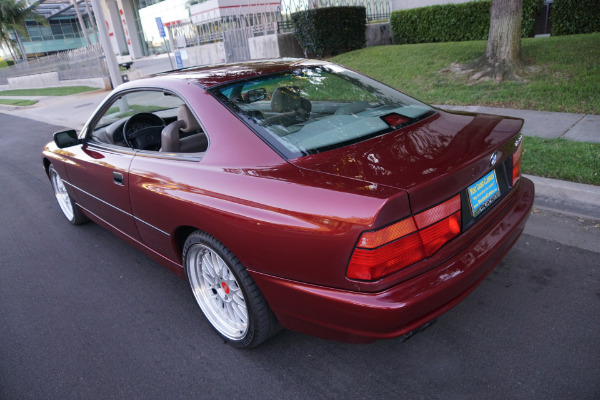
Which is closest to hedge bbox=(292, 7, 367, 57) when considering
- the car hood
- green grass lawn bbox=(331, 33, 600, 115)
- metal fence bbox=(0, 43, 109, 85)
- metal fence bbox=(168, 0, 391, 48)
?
metal fence bbox=(168, 0, 391, 48)

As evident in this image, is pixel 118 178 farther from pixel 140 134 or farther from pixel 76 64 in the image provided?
pixel 76 64

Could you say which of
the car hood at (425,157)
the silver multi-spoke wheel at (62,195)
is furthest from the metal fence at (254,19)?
the car hood at (425,157)

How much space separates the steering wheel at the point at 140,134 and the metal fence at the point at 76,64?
754 inches

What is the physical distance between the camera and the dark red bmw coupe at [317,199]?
74.9 inches

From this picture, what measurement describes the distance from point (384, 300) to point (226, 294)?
115cm

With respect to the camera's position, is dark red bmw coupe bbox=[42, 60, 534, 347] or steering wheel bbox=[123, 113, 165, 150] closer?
dark red bmw coupe bbox=[42, 60, 534, 347]

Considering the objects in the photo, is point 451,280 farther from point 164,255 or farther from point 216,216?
point 164,255

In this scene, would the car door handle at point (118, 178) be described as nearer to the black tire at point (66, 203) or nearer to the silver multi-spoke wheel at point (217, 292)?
the silver multi-spoke wheel at point (217, 292)

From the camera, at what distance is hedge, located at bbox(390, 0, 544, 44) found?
39.6 ft

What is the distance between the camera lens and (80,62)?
22688 millimetres

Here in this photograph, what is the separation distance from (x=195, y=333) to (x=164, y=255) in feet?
1.89

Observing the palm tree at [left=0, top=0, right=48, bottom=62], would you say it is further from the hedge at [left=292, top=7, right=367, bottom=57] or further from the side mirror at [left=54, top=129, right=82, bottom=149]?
the side mirror at [left=54, top=129, right=82, bottom=149]

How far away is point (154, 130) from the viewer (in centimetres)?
372

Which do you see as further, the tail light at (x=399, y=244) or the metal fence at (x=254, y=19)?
the metal fence at (x=254, y=19)
